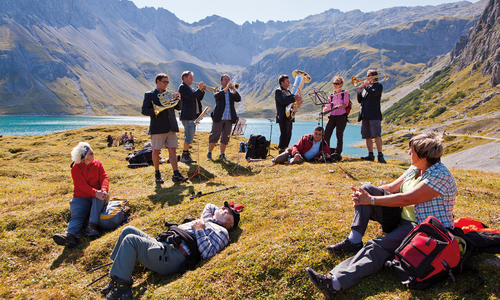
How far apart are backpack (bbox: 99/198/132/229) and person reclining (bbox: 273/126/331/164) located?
716 cm

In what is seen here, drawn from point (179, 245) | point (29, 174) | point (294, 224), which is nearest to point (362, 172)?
point (294, 224)

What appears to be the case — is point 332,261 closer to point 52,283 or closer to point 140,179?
point 52,283

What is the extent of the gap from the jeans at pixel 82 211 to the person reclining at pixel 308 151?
773cm

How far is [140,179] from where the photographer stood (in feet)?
35.4

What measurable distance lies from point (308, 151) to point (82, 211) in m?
9.34

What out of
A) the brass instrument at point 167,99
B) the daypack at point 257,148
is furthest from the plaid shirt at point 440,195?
the daypack at point 257,148

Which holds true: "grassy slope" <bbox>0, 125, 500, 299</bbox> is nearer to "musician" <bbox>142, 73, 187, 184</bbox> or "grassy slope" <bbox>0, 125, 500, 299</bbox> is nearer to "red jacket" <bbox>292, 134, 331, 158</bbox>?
"red jacket" <bbox>292, 134, 331, 158</bbox>

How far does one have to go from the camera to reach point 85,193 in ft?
22.9

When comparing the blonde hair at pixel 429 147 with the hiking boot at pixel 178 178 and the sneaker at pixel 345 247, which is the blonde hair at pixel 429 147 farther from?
the hiking boot at pixel 178 178

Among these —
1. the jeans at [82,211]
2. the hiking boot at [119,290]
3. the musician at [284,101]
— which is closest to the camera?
the hiking boot at [119,290]

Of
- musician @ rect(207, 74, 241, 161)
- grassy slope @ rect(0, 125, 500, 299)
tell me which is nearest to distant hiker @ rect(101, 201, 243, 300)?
grassy slope @ rect(0, 125, 500, 299)

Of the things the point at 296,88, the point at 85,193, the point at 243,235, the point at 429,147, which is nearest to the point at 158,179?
the point at 85,193

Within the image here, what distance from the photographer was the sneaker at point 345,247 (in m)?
4.66

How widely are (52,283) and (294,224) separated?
5.20m
